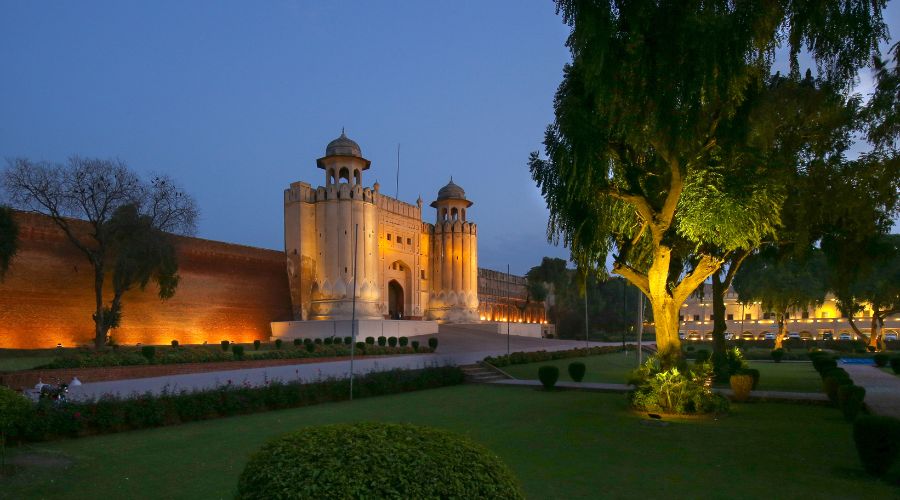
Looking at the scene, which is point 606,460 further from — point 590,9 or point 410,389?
point 410,389

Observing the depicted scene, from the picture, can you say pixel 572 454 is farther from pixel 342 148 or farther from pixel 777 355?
pixel 342 148

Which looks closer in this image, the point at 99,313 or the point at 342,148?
the point at 99,313

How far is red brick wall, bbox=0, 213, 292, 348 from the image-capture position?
24.5m

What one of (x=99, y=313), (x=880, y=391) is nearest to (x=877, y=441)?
(x=880, y=391)

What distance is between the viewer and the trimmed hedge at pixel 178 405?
9953 millimetres

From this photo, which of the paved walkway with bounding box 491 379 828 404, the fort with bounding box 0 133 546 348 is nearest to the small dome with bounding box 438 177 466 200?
the fort with bounding box 0 133 546 348

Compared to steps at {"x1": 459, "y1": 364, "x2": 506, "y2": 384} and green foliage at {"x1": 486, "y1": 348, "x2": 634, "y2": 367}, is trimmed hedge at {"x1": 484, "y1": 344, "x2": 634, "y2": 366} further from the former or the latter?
steps at {"x1": 459, "y1": 364, "x2": 506, "y2": 384}

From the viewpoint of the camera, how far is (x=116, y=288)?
25844mm

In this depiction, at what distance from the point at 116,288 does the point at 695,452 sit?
24.9 m

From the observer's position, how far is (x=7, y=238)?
22.5 metres

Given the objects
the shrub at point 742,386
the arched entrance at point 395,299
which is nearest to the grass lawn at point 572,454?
the shrub at point 742,386

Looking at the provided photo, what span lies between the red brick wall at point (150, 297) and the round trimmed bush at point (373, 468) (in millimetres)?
26215

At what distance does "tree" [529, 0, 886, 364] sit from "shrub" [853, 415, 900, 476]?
4.66 metres

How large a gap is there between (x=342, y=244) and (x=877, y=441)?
3171 centimetres
